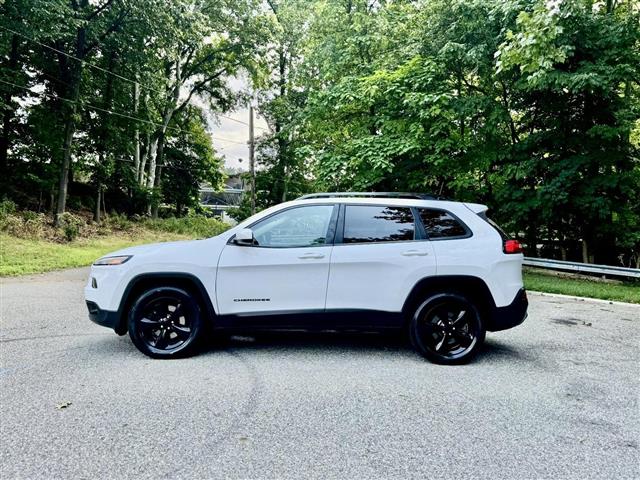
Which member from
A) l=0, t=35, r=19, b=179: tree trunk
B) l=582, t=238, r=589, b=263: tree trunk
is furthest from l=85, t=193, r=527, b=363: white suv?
l=0, t=35, r=19, b=179: tree trunk

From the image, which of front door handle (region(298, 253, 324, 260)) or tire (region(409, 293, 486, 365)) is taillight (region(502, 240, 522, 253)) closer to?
tire (region(409, 293, 486, 365))

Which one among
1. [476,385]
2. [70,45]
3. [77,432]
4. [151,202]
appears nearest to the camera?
[77,432]

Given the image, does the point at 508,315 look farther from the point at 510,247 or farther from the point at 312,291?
the point at 312,291

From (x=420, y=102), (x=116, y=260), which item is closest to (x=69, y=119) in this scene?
(x=420, y=102)

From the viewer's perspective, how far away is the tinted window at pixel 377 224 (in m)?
4.68

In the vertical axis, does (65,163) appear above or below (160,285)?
above

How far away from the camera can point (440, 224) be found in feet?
15.6

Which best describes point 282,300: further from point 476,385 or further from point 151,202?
point 151,202

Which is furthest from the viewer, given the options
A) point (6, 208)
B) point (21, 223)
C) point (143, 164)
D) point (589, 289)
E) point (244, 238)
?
point (143, 164)

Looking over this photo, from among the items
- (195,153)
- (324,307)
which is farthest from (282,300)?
(195,153)

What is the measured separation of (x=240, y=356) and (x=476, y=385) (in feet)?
7.86

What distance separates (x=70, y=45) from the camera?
→ 20.3 metres

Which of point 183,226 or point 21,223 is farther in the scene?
point 183,226

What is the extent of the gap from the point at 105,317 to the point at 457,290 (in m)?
3.79
